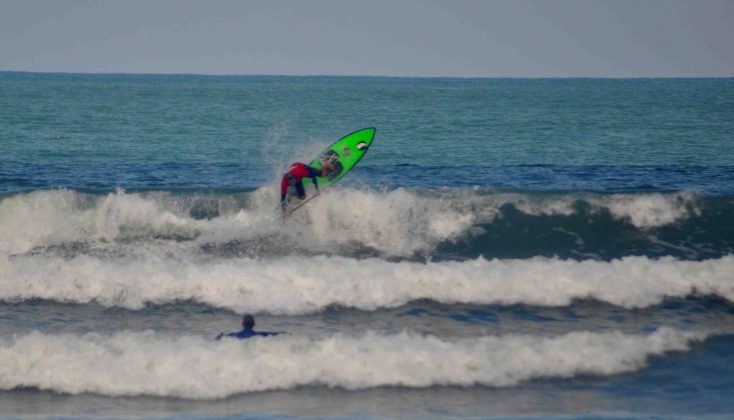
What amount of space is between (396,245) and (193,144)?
17837 mm

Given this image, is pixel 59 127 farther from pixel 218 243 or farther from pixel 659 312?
pixel 659 312

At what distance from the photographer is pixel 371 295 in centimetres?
1330

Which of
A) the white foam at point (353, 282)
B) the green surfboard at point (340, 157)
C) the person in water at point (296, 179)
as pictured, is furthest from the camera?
the green surfboard at point (340, 157)

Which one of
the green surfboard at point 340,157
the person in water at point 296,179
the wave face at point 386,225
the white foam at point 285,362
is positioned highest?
the green surfboard at point 340,157

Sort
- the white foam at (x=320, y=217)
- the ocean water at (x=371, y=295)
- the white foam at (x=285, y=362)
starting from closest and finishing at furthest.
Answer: the ocean water at (x=371, y=295) → the white foam at (x=285, y=362) → the white foam at (x=320, y=217)

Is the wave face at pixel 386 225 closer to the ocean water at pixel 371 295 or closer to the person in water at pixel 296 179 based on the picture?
the ocean water at pixel 371 295

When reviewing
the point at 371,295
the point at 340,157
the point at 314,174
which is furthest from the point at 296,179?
the point at 371,295

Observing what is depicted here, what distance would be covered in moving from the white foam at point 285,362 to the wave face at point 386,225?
4.98 m

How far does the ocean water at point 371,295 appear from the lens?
985 centimetres

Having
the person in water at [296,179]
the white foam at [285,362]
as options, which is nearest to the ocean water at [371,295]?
the white foam at [285,362]

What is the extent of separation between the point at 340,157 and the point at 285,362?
8.86 m

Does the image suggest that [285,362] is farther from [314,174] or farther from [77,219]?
[77,219]

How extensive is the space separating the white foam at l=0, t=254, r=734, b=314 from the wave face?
1581 millimetres

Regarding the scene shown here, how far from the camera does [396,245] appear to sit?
53.3 feet
